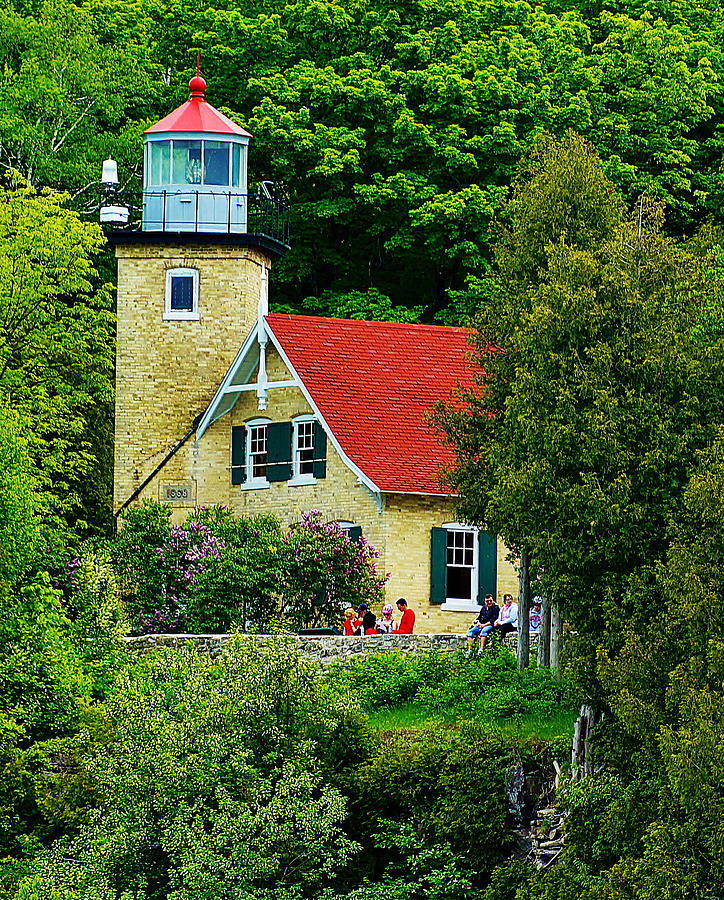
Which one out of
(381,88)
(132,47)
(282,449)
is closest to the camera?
(282,449)

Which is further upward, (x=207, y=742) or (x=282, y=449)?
(x=282, y=449)

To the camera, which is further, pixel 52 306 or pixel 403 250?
pixel 403 250

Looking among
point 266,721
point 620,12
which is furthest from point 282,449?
point 620,12

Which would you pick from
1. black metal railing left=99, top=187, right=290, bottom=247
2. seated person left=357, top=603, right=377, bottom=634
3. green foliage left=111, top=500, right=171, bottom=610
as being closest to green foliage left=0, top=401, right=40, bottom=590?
green foliage left=111, top=500, right=171, bottom=610

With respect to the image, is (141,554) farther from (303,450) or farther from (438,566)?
(438,566)

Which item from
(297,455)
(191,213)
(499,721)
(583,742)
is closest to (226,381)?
(297,455)

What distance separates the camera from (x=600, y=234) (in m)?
28.2

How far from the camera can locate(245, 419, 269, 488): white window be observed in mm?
41531

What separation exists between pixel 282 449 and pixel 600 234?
550 inches

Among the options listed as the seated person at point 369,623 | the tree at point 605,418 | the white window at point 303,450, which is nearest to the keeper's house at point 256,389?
the white window at point 303,450

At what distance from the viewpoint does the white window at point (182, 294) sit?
43.0 meters

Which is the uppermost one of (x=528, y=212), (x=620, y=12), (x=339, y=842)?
(x=620, y=12)

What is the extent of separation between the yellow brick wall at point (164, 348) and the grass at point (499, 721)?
1375cm

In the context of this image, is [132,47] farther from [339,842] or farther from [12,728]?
[339,842]
